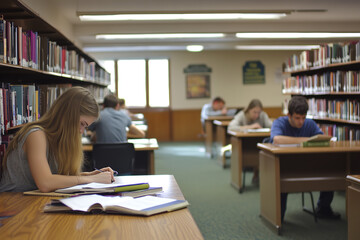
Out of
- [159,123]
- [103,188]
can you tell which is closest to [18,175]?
[103,188]

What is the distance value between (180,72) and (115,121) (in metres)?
8.14

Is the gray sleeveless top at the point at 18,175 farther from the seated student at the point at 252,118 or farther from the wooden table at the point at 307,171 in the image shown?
the seated student at the point at 252,118

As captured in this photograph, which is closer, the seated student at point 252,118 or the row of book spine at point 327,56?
the row of book spine at point 327,56

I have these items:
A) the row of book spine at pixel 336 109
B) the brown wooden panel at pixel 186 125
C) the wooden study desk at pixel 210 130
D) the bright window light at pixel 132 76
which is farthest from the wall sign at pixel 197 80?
the row of book spine at pixel 336 109

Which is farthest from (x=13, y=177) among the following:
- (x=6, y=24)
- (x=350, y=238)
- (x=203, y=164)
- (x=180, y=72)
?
(x=180, y=72)

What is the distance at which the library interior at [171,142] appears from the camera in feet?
5.63

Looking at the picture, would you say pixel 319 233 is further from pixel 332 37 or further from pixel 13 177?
pixel 332 37

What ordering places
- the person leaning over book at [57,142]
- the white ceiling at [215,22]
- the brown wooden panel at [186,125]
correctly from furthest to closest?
the brown wooden panel at [186,125], the white ceiling at [215,22], the person leaning over book at [57,142]

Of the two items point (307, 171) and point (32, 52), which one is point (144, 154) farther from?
point (32, 52)

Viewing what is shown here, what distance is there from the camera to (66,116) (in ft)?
7.24

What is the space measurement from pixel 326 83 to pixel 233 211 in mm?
2218

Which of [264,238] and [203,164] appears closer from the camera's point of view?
[264,238]

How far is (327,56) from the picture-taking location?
5.59 metres

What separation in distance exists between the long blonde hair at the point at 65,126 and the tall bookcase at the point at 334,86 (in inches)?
141
